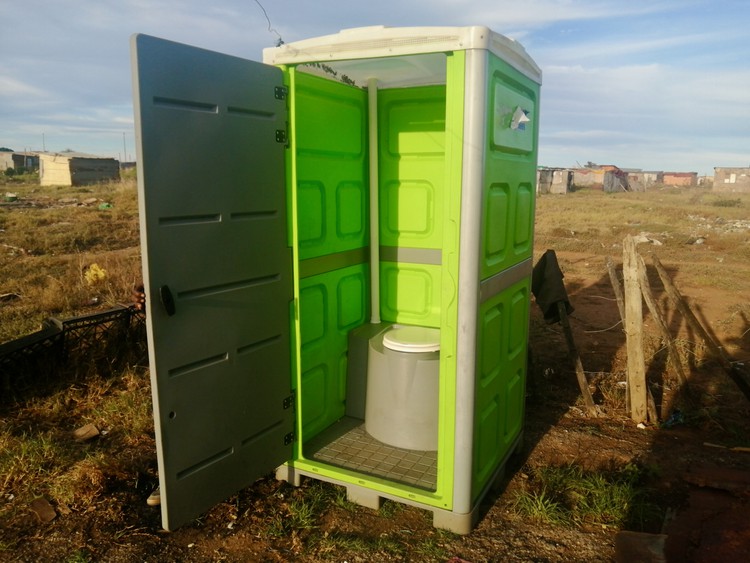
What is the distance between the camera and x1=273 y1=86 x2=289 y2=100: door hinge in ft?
9.98

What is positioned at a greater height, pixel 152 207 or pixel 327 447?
pixel 152 207

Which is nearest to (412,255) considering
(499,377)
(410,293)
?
(410,293)

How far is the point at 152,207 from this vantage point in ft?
8.03

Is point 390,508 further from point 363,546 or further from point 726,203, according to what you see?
point 726,203

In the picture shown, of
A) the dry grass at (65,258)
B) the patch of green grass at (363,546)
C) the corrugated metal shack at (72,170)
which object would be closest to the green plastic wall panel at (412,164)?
the patch of green grass at (363,546)

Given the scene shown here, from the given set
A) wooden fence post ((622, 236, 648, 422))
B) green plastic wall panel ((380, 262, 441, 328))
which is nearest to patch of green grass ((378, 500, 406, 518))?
green plastic wall panel ((380, 262, 441, 328))

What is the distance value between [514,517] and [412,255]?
187cm

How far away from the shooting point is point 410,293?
14.4 ft

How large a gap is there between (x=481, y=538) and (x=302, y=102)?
264 centimetres

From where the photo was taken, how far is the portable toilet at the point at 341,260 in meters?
2.64

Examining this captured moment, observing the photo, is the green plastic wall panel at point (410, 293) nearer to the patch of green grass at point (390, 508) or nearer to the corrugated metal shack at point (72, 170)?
the patch of green grass at point (390, 508)

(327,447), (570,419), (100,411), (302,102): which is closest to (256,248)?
(302,102)

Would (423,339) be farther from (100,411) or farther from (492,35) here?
(100,411)

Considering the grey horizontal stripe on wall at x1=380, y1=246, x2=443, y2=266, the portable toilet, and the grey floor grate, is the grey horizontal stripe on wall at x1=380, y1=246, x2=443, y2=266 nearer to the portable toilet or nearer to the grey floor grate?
the portable toilet
